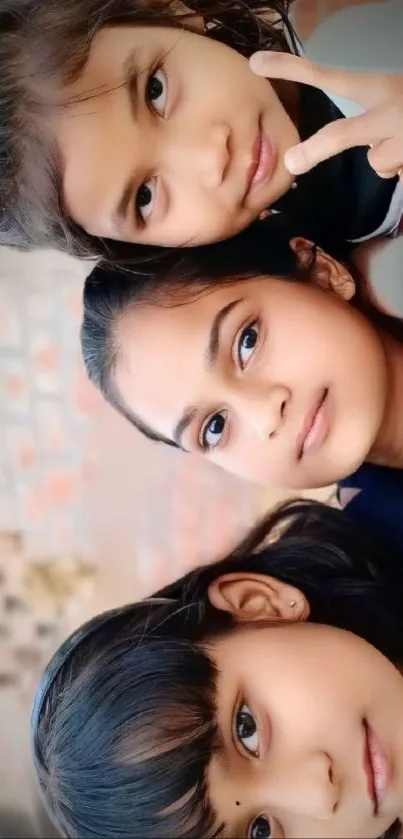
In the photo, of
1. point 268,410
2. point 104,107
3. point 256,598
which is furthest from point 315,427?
point 104,107

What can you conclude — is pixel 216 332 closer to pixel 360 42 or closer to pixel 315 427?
pixel 315 427

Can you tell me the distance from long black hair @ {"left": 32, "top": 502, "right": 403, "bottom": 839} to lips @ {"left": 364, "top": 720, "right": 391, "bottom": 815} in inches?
1.3

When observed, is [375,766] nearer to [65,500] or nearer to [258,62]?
[65,500]

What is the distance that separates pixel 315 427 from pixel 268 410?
1.2 inches

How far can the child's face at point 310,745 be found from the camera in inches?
22.1

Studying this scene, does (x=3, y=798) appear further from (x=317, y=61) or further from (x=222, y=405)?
(x=317, y=61)

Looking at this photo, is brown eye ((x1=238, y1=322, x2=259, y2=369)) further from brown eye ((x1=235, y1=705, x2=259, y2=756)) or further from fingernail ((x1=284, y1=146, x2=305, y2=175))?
brown eye ((x1=235, y1=705, x2=259, y2=756))

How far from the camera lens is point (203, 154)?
58 centimetres

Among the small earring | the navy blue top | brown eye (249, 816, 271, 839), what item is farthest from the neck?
brown eye (249, 816, 271, 839)

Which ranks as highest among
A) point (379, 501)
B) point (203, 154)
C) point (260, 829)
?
point (203, 154)

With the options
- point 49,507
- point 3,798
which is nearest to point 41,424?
point 49,507

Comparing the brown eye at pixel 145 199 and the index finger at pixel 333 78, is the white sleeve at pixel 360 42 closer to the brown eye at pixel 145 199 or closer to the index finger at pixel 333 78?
the index finger at pixel 333 78

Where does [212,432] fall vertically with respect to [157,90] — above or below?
below

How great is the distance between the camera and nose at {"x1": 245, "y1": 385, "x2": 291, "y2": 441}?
0.58 meters
